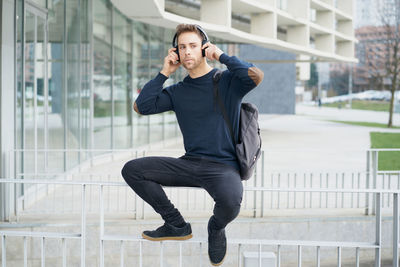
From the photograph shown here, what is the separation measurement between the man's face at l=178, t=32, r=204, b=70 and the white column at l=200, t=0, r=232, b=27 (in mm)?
11500

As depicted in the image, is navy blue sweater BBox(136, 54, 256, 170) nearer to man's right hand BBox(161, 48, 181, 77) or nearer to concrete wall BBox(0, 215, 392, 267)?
man's right hand BBox(161, 48, 181, 77)

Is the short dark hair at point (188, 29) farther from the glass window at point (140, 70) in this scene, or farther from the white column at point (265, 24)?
the white column at point (265, 24)

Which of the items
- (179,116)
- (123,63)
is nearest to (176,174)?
(179,116)

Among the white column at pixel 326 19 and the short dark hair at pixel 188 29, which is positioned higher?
the white column at pixel 326 19

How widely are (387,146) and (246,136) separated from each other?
64.4 ft

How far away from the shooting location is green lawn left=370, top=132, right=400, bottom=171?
59.5 feet

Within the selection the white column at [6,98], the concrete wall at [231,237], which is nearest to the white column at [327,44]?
the concrete wall at [231,237]

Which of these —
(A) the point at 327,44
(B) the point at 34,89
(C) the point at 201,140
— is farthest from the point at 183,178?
(A) the point at 327,44

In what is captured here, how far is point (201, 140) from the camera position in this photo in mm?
3908

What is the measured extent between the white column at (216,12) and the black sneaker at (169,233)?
11.6m

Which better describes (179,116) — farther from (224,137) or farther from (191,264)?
(191,264)

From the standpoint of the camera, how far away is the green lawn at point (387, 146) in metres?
18.1

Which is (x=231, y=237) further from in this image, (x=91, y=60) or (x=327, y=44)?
(x=327, y=44)

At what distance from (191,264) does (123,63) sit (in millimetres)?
9948
